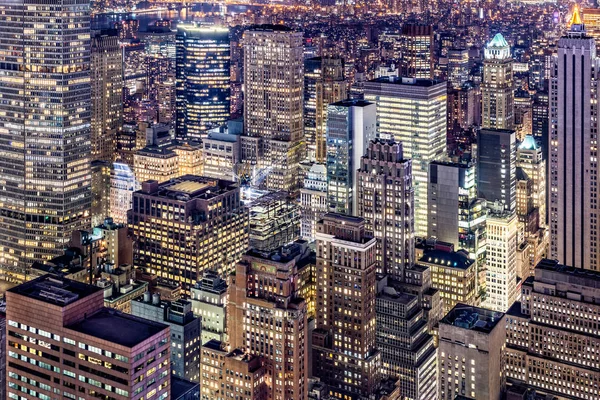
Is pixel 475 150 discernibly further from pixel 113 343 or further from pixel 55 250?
pixel 113 343

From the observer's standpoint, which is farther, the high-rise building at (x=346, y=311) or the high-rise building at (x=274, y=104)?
the high-rise building at (x=274, y=104)

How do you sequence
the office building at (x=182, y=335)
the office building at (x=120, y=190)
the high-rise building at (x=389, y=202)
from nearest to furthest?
the office building at (x=182, y=335)
the high-rise building at (x=389, y=202)
the office building at (x=120, y=190)

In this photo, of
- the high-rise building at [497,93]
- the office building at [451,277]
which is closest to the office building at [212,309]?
the office building at [451,277]

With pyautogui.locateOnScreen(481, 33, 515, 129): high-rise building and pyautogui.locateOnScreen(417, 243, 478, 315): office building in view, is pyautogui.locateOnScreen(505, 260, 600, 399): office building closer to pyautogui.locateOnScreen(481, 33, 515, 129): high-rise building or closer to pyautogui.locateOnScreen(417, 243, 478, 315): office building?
pyautogui.locateOnScreen(417, 243, 478, 315): office building

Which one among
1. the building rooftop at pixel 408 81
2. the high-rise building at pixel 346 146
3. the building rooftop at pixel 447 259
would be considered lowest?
the building rooftop at pixel 447 259

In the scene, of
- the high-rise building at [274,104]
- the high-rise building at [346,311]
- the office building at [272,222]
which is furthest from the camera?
the high-rise building at [274,104]

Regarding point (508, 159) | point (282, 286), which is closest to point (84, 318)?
point (282, 286)

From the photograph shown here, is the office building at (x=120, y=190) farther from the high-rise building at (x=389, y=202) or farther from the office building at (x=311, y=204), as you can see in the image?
the high-rise building at (x=389, y=202)
